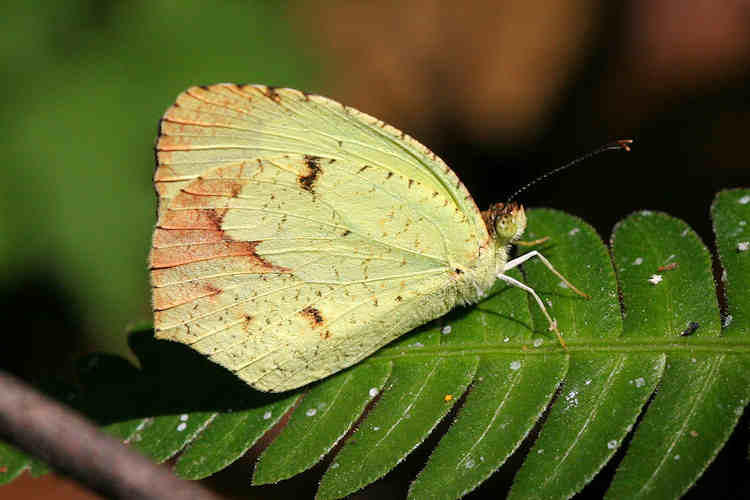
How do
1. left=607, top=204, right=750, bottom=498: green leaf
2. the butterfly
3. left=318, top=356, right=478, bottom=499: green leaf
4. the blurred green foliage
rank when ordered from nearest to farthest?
left=607, top=204, right=750, bottom=498: green leaf < left=318, top=356, right=478, bottom=499: green leaf < the butterfly < the blurred green foliage

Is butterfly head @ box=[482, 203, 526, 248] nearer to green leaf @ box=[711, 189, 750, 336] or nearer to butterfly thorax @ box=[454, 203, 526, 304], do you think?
butterfly thorax @ box=[454, 203, 526, 304]

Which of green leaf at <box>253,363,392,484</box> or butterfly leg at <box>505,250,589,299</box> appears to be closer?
green leaf at <box>253,363,392,484</box>

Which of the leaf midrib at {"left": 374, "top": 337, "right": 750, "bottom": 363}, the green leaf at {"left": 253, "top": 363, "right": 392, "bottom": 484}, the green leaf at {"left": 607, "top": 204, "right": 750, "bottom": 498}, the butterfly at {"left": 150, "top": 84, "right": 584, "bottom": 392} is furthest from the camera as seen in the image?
the butterfly at {"left": 150, "top": 84, "right": 584, "bottom": 392}

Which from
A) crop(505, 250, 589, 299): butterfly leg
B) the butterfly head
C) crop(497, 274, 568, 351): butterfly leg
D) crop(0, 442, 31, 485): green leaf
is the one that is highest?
the butterfly head

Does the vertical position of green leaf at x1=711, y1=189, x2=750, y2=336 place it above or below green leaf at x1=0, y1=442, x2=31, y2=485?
above

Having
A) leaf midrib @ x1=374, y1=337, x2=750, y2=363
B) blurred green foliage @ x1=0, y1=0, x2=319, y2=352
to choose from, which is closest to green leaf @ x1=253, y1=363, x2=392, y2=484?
leaf midrib @ x1=374, y1=337, x2=750, y2=363

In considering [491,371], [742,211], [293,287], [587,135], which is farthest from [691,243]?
[587,135]

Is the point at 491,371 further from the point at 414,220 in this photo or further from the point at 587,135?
the point at 587,135
